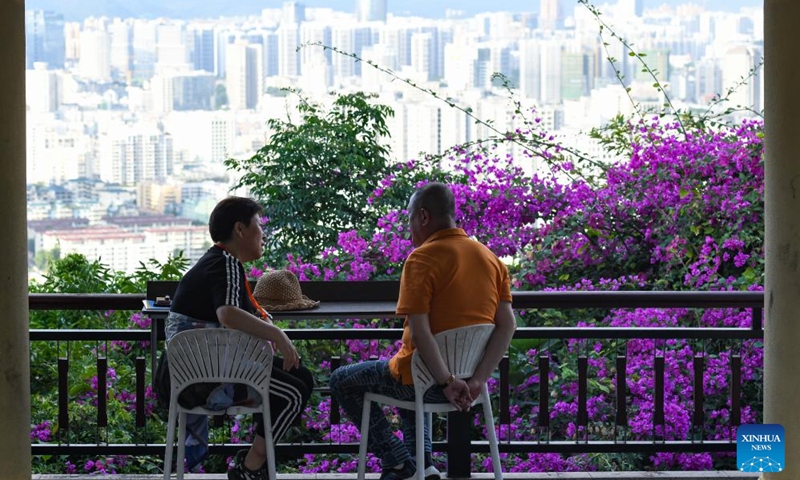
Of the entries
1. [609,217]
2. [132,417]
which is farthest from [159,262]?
[609,217]

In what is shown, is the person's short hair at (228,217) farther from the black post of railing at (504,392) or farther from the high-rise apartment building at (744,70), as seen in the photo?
the high-rise apartment building at (744,70)

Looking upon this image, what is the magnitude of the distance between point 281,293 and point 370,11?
7326mm

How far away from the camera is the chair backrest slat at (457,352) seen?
3393 millimetres

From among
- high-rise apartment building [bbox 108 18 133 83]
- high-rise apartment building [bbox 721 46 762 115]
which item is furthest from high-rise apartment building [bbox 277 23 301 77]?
high-rise apartment building [bbox 721 46 762 115]

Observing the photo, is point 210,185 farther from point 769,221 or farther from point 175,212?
point 769,221

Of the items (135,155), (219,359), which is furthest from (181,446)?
(135,155)

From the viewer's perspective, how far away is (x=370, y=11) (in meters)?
10.8

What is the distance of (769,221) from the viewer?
11.6 ft

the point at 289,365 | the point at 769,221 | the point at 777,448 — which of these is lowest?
the point at 777,448

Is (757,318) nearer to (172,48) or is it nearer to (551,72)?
(551,72)

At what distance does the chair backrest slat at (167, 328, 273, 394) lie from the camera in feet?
11.0

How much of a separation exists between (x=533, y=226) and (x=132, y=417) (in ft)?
8.92

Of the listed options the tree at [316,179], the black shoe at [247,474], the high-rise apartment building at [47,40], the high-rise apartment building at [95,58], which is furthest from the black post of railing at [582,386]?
the high-rise apartment building at [47,40]

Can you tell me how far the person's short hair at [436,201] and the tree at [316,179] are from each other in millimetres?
4535
